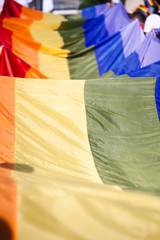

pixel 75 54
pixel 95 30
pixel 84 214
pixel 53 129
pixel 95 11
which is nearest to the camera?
pixel 84 214

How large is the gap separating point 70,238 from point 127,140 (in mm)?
1811

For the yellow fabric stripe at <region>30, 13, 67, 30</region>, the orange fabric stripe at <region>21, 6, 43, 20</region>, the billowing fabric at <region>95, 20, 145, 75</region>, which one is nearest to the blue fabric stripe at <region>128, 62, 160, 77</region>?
the billowing fabric at <region>95, 20, 145, 75</region>

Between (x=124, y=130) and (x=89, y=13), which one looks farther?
(x=89, y=13)

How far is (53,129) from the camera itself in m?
2.95

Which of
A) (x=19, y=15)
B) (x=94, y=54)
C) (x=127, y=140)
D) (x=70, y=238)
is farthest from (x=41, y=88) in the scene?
(x=19, y=15)

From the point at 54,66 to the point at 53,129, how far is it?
102 inches

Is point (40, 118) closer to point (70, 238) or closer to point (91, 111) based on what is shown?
point (91, 111)

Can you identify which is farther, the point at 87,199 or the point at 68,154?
the point at 68,154

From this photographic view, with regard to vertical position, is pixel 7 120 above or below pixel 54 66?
below

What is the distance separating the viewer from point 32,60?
5.26 meters

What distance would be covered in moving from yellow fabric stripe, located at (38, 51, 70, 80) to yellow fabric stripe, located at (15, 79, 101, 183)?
201 centimetres

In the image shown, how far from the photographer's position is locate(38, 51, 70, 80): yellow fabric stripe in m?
5.21

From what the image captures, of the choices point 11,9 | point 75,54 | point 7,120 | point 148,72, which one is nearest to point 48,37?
point 75,54

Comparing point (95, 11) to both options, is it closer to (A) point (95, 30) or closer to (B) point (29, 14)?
(B) point (29, 14)
